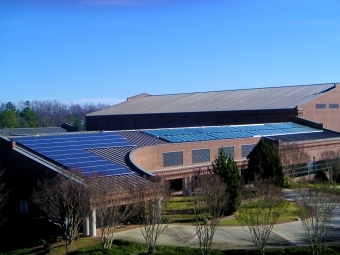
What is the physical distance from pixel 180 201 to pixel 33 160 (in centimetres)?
1090

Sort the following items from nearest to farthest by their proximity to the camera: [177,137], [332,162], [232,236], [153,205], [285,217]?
[153,205], [232,236], [285,217], [177,137], [332,162]

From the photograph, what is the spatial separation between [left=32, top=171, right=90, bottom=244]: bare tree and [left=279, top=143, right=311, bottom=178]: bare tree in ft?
70.6

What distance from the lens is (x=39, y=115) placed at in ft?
500

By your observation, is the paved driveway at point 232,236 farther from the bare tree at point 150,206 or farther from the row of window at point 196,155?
the row of window at point 196,155

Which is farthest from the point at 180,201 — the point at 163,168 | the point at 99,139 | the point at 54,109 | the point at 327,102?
the point at 54,109

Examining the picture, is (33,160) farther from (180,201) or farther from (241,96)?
(241,96)

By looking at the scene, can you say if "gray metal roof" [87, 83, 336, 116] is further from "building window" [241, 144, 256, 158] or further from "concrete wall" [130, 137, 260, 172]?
"concrete wall" [130, 137, 260, 172]

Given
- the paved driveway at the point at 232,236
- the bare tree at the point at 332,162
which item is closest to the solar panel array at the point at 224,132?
the bare tree at the point at 332,162

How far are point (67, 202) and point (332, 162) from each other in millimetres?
26276

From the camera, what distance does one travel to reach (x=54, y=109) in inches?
6826

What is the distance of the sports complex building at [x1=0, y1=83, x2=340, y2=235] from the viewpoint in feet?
95.9

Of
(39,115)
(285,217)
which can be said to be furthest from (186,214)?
(39,115)

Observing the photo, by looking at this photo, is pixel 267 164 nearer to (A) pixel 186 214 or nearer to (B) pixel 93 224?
(A) pixel 186 214

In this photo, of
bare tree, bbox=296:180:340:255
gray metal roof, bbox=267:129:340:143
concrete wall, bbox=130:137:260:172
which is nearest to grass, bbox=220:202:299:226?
bare tree, bbox=296:180:340:255
